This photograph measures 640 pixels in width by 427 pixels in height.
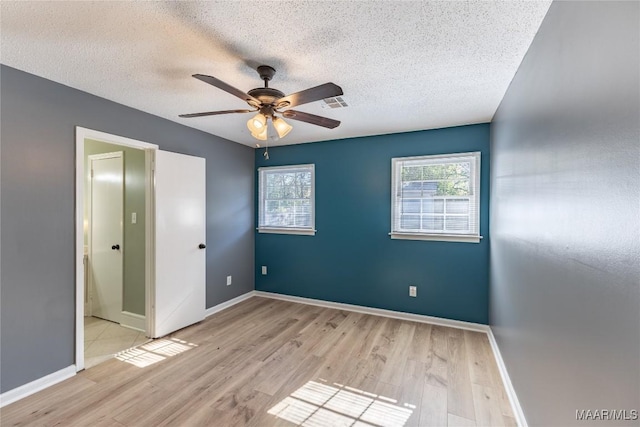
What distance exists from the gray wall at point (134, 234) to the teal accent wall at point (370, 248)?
1733 mm

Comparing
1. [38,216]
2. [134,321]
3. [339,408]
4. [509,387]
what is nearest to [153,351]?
[134,321]

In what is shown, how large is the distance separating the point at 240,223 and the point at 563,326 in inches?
157

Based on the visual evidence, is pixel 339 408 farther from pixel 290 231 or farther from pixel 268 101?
pixel 290 231

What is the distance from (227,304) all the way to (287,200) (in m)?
1.82

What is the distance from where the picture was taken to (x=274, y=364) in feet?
8.61

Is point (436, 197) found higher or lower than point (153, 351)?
higher

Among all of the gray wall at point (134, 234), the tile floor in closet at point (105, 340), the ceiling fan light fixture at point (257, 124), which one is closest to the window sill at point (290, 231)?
the gray wall at point (134, 234)

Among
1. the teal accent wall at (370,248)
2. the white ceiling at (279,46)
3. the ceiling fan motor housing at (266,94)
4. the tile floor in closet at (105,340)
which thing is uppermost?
the white ceiling at (279,46)

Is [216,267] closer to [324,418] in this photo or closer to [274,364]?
[274,364]

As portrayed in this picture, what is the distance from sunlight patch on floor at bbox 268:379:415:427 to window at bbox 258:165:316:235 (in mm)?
2399

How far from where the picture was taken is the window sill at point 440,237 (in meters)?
3.40

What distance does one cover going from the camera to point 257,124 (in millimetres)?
2051

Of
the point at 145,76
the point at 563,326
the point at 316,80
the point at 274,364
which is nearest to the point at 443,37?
the point at 316,80

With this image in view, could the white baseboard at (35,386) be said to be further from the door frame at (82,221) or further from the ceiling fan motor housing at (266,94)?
the ceiling fan motor housing at (266,94)
